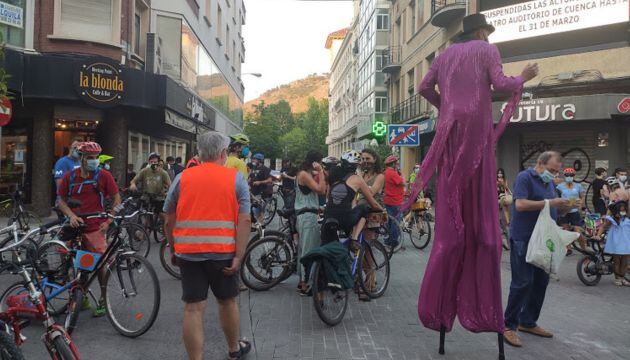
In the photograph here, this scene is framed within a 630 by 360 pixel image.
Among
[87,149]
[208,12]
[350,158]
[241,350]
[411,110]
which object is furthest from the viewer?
[411,110]

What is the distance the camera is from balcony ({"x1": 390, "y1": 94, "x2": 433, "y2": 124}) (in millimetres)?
24609

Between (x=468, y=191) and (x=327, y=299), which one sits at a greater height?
(x=468, y=191)

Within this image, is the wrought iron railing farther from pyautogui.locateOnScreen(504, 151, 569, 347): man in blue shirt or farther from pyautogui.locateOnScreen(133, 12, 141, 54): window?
pyautogui.locateOnScreen(504, 151, 569, 347): man in blue shirt

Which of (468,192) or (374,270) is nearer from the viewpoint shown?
(468,192)

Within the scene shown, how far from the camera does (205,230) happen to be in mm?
3748

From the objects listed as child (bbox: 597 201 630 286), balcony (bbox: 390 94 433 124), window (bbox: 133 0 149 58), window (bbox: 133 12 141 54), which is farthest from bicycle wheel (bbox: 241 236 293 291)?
A: balcony (bbox: 390 94 433 124)

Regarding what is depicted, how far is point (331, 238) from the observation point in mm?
5781

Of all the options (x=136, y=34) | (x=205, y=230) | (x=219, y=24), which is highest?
(x=219, y=24)

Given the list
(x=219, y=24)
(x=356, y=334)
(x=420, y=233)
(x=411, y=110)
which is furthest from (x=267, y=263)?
(x=219, y=24)

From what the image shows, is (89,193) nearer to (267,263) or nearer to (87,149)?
(87,149)

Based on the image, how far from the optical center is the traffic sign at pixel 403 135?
13977 mm

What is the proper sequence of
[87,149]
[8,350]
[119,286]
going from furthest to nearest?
1. [87,149]
2. [119,286]
3. [8,350]

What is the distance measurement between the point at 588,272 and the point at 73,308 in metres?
6.91

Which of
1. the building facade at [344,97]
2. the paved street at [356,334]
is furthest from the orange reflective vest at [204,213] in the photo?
the building facade at [344,97]
